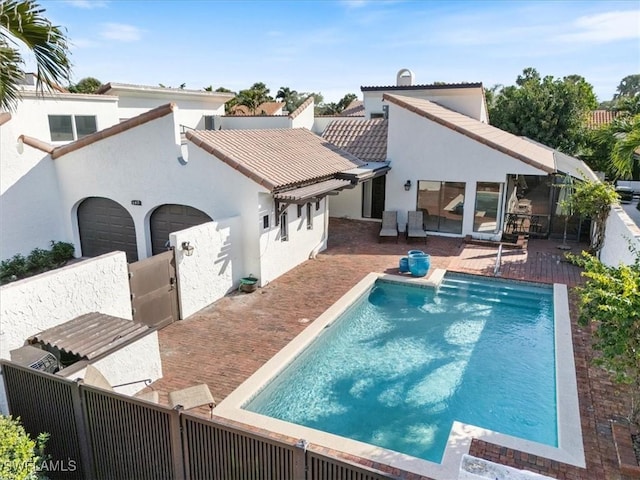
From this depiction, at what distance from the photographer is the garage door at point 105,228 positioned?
1755 cm

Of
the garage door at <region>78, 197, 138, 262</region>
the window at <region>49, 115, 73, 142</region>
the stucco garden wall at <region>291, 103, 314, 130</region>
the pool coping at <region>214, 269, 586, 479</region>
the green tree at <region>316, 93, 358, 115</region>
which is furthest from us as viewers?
the green tree at <region>316, 93, 358, 115</region>

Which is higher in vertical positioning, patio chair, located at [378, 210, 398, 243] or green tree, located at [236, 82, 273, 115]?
green tree, located at [236, 82, 273, 115]

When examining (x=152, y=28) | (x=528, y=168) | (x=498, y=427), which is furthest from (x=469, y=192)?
(x=152, y=28)

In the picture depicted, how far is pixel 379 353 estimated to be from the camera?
12.0 meters

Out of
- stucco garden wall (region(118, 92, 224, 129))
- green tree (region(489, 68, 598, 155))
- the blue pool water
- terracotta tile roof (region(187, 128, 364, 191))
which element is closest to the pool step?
the blue pool water

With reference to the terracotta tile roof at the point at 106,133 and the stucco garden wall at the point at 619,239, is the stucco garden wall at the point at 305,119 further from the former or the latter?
the stucco garden wall at the point at 619,239

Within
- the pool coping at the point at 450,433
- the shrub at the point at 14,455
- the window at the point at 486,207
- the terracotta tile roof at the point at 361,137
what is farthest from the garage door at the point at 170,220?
the window at the point at 486,207

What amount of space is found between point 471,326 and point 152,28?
1947cm

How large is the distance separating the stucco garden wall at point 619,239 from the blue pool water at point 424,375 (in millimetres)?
2721

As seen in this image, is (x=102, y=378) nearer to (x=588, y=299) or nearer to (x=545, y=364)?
(x=588, y=299)

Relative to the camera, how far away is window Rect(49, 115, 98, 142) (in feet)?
68.5

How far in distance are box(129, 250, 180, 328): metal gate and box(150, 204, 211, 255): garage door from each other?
3.55m

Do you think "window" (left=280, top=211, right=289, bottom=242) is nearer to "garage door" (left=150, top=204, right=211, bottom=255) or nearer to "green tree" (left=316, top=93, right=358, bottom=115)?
"garage door" (left=150, top=204, right=211, bottom=255)

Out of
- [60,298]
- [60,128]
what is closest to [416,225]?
[60,298]
